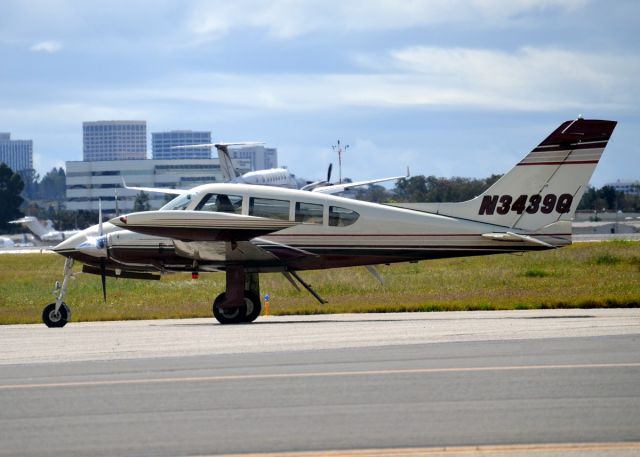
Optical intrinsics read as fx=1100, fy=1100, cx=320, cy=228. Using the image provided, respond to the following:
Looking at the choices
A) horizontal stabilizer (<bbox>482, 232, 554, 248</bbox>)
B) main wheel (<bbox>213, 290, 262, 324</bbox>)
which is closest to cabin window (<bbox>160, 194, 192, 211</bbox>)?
main wheel (<bbox>213, 290, 262, 324</bbox>)

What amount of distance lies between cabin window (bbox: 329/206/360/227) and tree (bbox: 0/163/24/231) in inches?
5198

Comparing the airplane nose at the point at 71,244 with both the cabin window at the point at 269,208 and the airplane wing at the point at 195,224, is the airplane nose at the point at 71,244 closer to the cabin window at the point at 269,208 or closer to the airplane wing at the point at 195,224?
the airplane wing at the point at 195,224

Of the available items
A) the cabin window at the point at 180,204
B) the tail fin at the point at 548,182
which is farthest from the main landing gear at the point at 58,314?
the tail fin at the point at 548,182

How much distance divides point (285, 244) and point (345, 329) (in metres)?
3.46

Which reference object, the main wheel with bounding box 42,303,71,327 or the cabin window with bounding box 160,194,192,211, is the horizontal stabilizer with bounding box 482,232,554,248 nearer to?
the cabin window with bounding box 160,194,192,211

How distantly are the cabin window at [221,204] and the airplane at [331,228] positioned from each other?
18 millimetres

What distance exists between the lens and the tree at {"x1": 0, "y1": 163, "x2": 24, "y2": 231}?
146 m

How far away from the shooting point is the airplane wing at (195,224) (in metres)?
18.6

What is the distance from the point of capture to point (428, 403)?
9.45 meters

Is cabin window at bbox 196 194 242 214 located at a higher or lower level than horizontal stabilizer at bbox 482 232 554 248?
higher

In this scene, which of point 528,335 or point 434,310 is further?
point 434,310

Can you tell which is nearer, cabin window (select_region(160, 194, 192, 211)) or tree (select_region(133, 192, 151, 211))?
cabin window (select_region(160, 194, 192, 211))

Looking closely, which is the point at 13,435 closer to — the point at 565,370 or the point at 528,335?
the point at 565,370

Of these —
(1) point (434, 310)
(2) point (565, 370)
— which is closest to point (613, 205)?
(1) point (434, 310)
